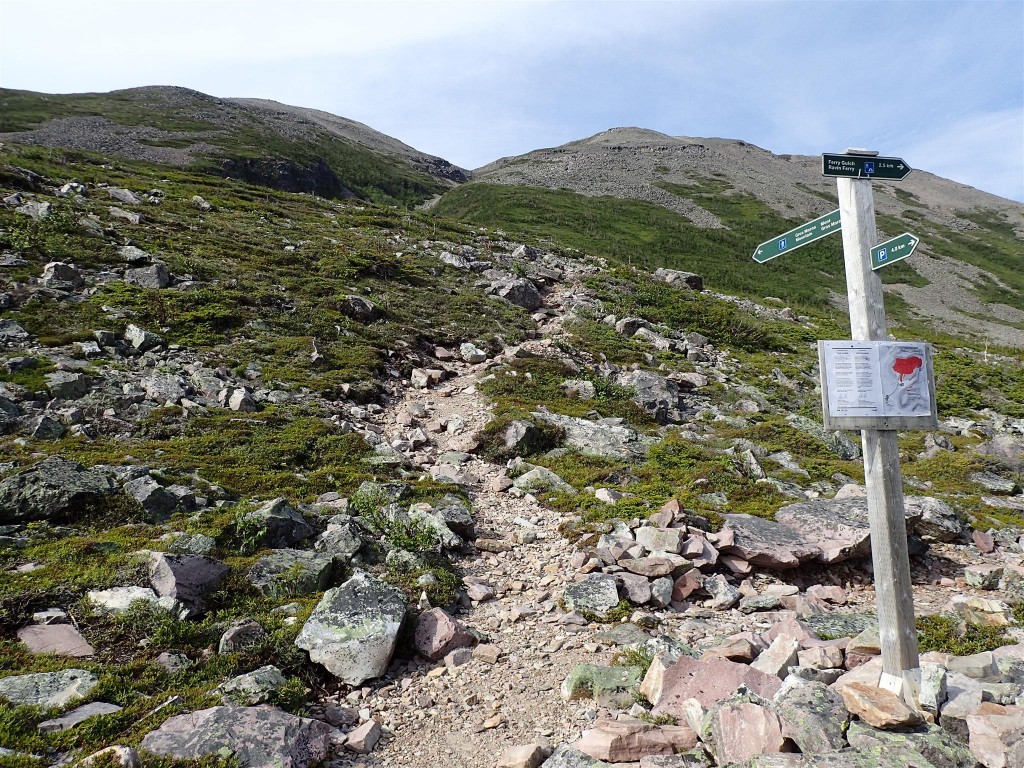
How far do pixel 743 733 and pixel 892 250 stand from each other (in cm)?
484

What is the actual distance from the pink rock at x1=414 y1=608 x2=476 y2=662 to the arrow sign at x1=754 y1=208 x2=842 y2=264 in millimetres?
5951

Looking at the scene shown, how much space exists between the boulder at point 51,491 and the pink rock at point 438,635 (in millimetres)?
6296

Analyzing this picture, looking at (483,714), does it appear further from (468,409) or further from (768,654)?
(468,409)

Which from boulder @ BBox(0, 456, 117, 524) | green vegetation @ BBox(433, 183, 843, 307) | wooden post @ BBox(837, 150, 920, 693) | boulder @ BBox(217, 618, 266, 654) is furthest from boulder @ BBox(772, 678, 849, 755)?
green vegetation @ BBox(433, 183, 843, 307)

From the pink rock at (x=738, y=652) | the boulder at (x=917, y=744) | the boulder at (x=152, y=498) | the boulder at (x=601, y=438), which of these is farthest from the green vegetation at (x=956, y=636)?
the boulder at (x=152, y=498)

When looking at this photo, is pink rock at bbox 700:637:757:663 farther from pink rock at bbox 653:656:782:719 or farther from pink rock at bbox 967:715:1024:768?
pink rock at bbox 967:715:1024:768

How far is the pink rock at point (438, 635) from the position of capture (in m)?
6.79

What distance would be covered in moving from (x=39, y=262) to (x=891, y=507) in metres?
26.7

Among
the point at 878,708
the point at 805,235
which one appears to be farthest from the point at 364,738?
the point at 805,235

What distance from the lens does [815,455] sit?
15.3 metres

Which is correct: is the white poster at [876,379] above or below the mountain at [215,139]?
below

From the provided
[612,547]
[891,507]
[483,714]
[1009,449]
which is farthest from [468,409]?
[1009,449]

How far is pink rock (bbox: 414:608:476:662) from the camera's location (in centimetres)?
679

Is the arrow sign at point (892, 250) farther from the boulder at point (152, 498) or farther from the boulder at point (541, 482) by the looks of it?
the boulder at point (152, 498)
